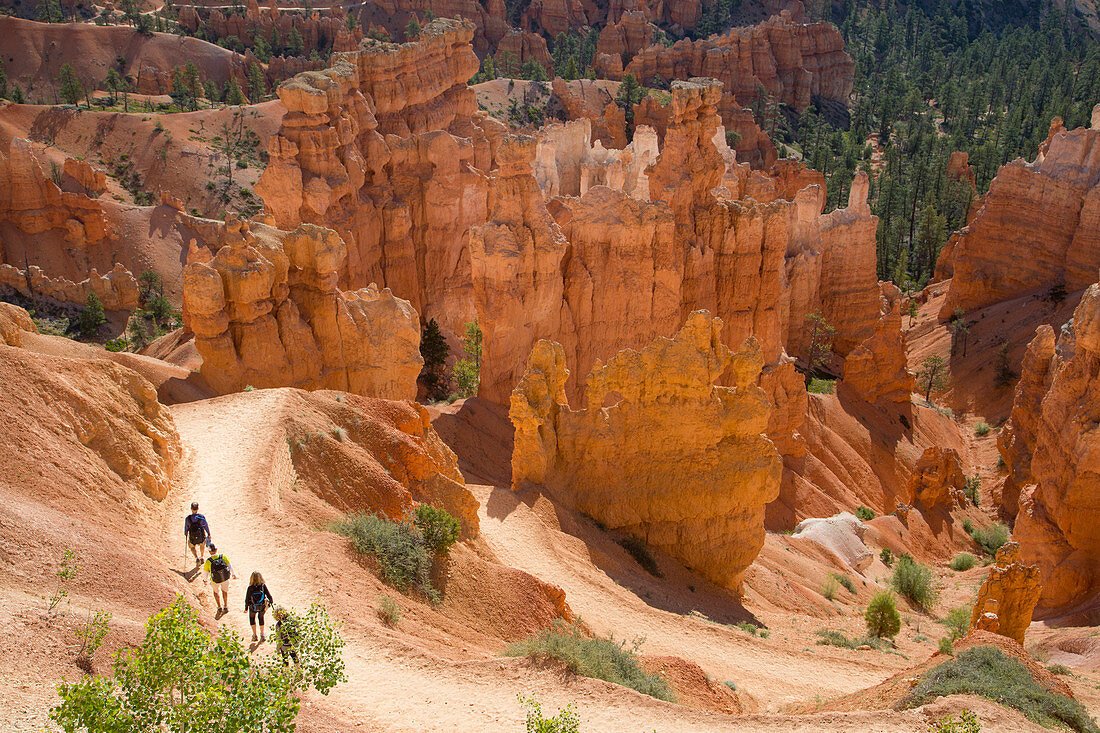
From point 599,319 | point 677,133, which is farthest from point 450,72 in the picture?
point 599,319

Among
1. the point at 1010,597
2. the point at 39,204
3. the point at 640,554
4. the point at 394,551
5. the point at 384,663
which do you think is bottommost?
the point at 39,204

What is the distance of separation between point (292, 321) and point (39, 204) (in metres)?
39.6

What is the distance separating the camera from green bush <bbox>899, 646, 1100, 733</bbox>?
1310cm

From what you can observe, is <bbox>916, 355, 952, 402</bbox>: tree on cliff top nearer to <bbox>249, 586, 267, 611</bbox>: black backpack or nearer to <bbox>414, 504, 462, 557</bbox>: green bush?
<bbox>414, 504, 462, 557</bbox>: green bush

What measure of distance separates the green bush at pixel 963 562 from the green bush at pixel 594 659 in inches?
863

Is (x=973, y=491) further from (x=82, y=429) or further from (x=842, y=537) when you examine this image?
(x=82, y=429)

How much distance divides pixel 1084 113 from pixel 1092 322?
6872 centimetres

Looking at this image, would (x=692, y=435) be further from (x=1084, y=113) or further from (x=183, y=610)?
(x=1084, y=113)

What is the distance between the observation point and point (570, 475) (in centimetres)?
2358

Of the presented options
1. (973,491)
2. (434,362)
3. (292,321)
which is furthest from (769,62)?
(292,321)

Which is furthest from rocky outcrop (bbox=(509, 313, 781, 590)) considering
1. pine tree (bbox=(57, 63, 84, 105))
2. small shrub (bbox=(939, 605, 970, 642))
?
pine tree (bbox=(57, 63, 84, 105))

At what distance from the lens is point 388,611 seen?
13570 mm

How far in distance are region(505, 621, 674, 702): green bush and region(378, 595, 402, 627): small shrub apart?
174 centimetres

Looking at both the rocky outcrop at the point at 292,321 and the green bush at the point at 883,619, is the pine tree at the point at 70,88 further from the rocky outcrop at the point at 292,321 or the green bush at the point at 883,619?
the green bush at the point at 883,619
